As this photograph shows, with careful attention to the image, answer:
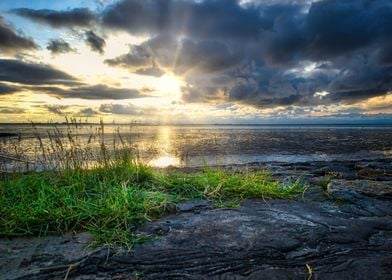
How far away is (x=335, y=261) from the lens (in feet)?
10.9

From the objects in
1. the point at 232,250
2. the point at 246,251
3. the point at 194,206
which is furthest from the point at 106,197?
the point at 246,251

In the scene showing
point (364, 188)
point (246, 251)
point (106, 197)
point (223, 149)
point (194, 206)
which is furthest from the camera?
point (223, 149)

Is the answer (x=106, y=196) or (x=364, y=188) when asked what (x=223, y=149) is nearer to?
(x=364, y=188)

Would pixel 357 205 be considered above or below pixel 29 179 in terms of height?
below

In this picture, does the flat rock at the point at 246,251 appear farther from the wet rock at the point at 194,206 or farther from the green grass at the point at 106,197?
the green grass at the point at 106,197

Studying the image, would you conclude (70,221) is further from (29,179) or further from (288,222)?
(288,222)

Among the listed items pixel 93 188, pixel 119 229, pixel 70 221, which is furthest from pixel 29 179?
pixel 119 229

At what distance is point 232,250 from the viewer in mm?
3539

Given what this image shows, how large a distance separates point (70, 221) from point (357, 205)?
468 centimetres

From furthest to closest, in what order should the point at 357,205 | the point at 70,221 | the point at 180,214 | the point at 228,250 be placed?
1. the point at 357,205
2. the point at 180,214
3. the point at 70,221
4. the point at 228,250

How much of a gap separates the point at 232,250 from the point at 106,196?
2.47 meters

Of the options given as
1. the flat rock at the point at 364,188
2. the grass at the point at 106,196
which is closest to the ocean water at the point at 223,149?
the grass at the point at 106,196

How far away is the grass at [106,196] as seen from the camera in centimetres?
416

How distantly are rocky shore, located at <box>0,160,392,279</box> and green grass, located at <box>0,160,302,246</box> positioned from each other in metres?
0.22
